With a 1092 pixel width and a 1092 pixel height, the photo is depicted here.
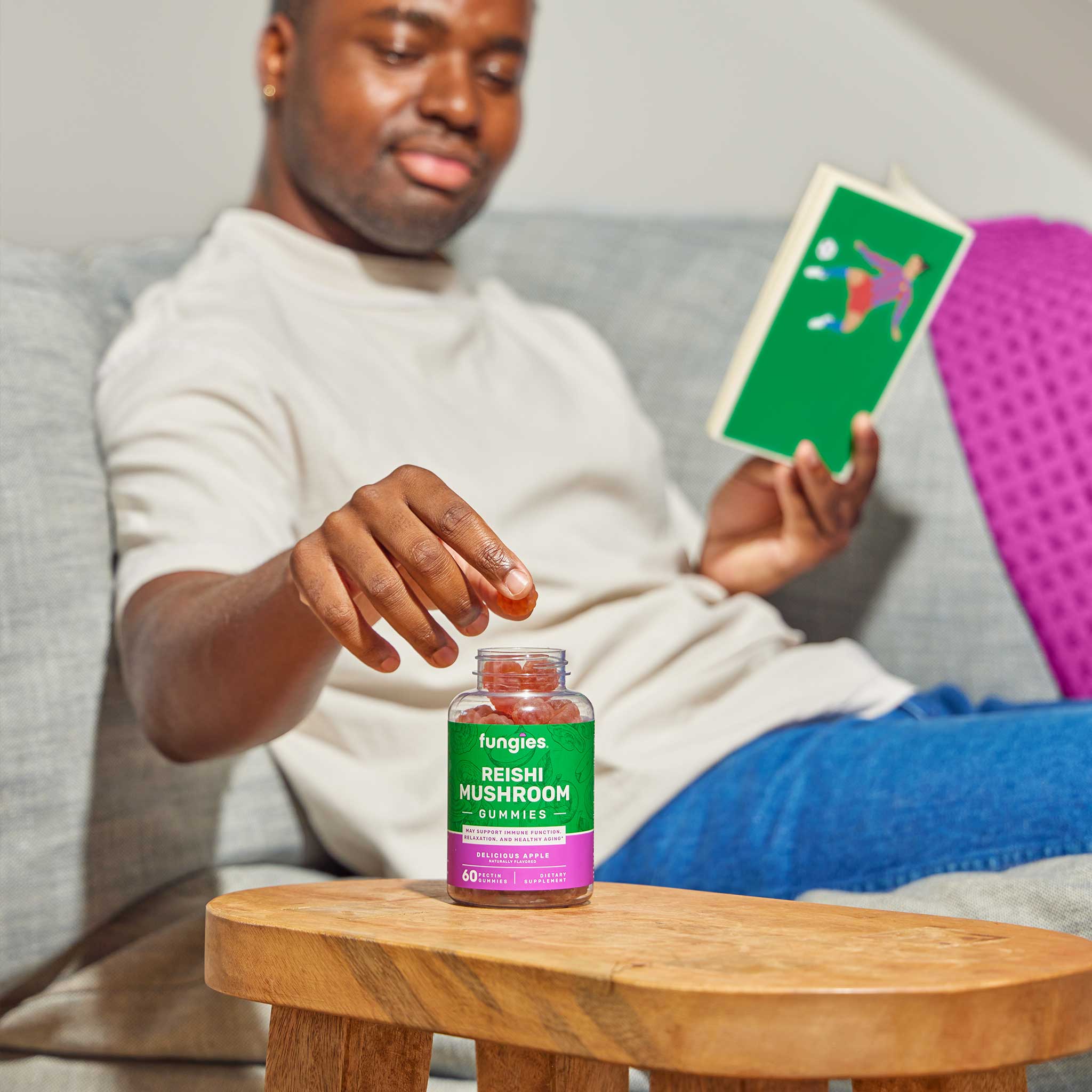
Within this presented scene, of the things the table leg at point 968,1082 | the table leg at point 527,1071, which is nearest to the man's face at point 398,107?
the table leg at point 527,1071

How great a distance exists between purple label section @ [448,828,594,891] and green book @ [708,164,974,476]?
0.58m

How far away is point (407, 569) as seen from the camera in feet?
1.87

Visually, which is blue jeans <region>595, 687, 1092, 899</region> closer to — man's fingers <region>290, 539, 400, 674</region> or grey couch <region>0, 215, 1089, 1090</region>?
grey couch <region>0, 215, 1089, 1090</region>

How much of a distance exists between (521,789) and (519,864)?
1.4 inches

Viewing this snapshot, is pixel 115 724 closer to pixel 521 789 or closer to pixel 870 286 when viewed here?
pixel 521 789

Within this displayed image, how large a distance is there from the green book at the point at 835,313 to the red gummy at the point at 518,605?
22.0 inches

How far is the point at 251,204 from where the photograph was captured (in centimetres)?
127

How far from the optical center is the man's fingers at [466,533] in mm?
555

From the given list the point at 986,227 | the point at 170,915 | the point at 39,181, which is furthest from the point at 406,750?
the point at 986,227

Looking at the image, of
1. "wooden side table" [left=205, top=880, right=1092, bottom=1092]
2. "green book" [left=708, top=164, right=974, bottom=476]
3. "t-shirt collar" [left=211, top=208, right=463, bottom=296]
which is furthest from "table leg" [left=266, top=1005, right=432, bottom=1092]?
"t-shirt collar" [left=211, top=208, right=463, bottom=296]

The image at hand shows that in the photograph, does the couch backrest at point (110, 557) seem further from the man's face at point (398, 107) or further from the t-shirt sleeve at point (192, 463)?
the man's face at point (398, 107)

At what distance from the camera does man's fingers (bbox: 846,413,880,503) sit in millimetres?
1166

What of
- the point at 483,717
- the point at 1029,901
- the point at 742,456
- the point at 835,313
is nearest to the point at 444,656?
the point at 483,717

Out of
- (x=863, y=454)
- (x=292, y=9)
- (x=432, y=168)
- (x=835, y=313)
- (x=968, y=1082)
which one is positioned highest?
(x=292, y=9)
